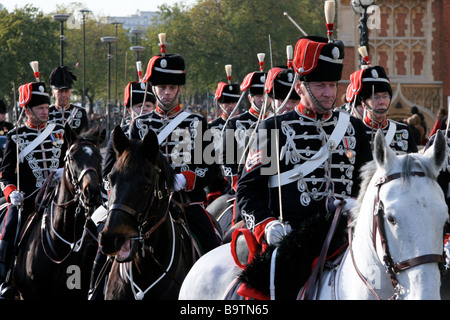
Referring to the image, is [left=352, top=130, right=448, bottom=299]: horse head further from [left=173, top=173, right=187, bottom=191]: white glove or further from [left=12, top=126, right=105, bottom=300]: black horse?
[left=12, top=126, right=105, bottom=300]: black horse

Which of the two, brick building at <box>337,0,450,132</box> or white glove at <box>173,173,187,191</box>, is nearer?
white glove at <box>173,173,187,191</box>

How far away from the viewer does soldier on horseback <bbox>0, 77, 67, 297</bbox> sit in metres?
9.77

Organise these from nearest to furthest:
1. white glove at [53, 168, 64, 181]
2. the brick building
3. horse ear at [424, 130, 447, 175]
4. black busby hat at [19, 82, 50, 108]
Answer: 1. horse ear at [424, 130, 447, 175]
2. white glove at [53, 168, 64, 181]
3. black busby hat at [19, 82, 50, 108]
4. the brick building

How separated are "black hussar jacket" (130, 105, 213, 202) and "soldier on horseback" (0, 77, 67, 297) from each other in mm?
1988

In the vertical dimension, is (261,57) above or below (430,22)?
below

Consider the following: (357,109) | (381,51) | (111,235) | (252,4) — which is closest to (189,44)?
(252,4)

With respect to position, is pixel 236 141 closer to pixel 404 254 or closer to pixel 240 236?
pixel 240 236

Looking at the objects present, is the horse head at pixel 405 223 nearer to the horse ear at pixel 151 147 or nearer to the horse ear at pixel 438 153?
the horse ear at pixel 438 153

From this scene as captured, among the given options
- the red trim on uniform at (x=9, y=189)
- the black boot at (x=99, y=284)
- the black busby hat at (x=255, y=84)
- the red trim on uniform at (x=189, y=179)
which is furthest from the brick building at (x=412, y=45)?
the black boot at (x=99, y=284)

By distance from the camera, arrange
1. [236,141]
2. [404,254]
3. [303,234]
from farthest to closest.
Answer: [236,141], [303,234], [404,254]

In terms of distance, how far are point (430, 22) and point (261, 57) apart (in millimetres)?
25819

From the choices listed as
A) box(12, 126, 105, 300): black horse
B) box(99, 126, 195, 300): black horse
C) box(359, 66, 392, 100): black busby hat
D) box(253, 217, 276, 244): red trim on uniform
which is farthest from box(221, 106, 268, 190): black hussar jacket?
box(253, 217, 276, 244): red trim on uniform

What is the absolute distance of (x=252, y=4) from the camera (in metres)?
48.4

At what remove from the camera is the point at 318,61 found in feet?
18.6
